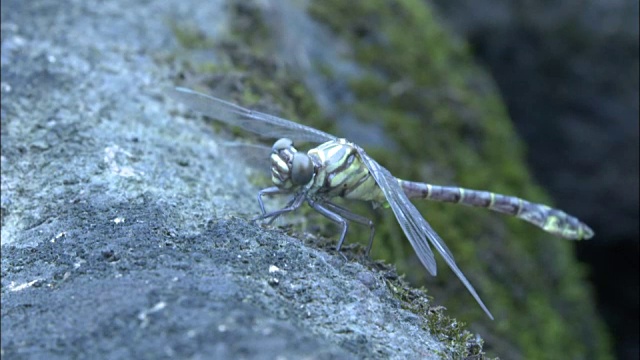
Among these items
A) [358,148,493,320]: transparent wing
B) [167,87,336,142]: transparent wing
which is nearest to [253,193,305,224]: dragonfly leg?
[358,148,493,320]: transparent wing

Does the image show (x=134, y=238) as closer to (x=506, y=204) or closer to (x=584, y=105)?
(x=506, y=204)

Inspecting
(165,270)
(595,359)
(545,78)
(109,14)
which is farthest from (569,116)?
(165,270)

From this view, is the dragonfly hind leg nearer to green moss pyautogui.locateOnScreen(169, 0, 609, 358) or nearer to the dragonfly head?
the dragonfly head

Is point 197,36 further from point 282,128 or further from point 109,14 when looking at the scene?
point 282,128

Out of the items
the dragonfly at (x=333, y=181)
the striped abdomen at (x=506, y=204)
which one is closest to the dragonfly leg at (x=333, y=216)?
the dragonfly at (x=333, y=181)

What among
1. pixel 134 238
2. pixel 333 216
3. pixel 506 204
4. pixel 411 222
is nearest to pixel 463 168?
pixel 506 204
